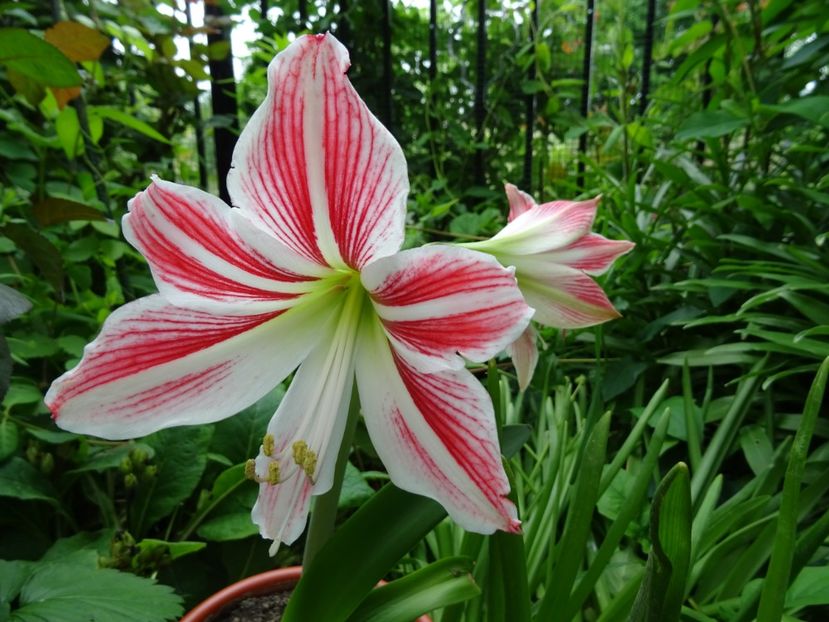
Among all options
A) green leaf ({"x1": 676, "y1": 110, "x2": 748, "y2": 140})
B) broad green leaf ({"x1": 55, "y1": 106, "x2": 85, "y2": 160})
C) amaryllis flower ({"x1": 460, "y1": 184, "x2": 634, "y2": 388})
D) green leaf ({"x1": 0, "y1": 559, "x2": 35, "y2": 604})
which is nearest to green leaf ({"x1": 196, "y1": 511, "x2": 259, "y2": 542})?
green leaf ({"x1": 0, "y1": 559, "x2": 35, "y2": 604})

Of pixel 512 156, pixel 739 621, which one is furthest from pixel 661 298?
pixel 512 156

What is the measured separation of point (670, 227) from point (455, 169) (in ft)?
2.77

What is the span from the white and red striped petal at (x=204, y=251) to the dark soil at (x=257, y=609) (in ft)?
1.30

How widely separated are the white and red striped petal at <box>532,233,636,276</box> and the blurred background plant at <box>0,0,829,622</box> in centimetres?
12

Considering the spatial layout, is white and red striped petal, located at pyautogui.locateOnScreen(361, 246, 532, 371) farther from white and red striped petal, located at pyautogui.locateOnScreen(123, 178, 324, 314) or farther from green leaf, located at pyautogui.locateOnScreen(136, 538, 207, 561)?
green leaf, located at pyautogui.locateOnScreen(136, 538, 207, 561)

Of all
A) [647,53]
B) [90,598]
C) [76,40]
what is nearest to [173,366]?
[90,598]

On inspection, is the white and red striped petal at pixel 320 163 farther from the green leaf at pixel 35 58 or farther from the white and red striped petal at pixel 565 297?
the green leaf at pixel 35 58

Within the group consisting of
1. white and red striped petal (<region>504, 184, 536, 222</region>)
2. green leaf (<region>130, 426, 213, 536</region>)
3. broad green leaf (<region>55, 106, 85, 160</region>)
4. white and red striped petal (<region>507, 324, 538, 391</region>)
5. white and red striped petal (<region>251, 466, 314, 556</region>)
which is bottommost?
green leaf (<region>130, 426, 213, 536</region>)

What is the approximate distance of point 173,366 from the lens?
0.42 m

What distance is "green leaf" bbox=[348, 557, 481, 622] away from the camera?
1.53 feet

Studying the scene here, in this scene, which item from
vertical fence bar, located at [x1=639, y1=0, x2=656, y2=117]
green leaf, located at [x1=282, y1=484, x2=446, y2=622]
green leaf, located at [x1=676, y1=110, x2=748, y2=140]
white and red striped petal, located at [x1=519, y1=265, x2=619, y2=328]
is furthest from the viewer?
vertical fence bar, located at [x1=639, y1=0, x2=656, y2=117]

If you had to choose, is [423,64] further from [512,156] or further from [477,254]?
[477,254]

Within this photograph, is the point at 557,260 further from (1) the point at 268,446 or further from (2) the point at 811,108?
(2) the point at 811,108

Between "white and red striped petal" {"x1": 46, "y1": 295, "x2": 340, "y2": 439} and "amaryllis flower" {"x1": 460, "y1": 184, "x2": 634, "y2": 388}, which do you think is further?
"amaryllis flower" {"x1": 460, "y1": 184, "x2": 634, "y2": 388}
